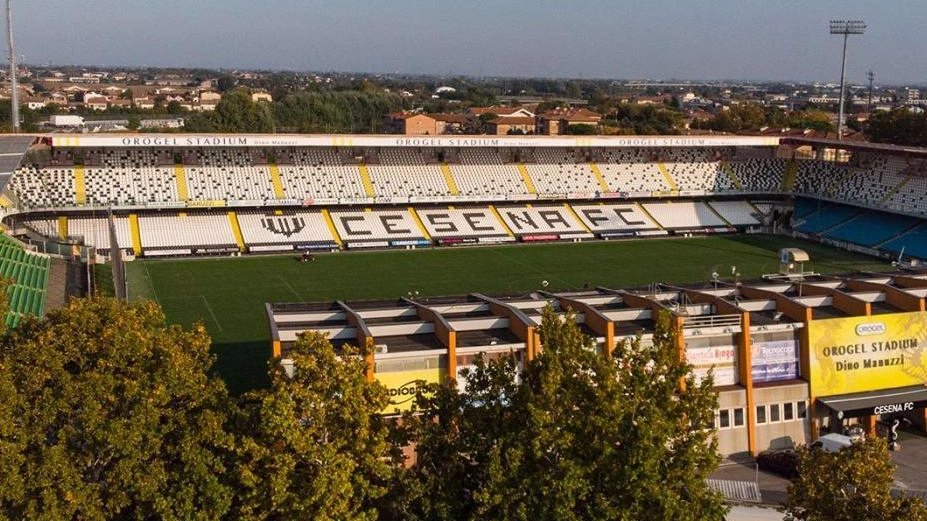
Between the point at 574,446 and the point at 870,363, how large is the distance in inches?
524

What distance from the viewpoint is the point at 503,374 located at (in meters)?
14.5

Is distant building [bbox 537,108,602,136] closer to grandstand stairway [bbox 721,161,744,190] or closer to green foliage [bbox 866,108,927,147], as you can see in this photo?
green foliage [bbox 866,108,927,147]

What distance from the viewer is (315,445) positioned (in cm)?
1312

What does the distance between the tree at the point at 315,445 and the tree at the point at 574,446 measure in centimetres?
84

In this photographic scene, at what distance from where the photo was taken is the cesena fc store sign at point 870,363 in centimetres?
2319

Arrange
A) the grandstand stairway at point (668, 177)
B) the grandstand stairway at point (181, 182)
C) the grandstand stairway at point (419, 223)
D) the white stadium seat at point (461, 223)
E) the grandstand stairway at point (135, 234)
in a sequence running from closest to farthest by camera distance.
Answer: the grandstand stairway at point (135, 234), the grandstand stairway at point (181, 182), the grandstand stairway at point (419, 223), the white stadium seat at point (461, 223), the grandstand stairway at point (668, 177)

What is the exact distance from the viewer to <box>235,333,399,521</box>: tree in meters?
12.8

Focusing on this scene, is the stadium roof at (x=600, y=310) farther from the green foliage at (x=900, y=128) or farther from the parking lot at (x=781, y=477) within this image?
the green foliage at (x=900, y=128)

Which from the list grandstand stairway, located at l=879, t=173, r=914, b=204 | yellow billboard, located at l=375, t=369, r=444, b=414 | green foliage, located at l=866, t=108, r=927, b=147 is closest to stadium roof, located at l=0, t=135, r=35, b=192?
yellow billboard, located at l=375, t=369, r=444, b=414

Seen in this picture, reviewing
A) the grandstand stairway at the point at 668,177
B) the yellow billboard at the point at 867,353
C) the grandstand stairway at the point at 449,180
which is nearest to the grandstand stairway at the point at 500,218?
the grandstand stairway at the point at 449,180

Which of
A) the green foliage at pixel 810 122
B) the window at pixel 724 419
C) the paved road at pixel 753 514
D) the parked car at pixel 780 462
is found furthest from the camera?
the green foliage at pixel 810 122

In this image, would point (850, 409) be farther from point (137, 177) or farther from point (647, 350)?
point (137, 177)

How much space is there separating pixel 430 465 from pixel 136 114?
122 meters

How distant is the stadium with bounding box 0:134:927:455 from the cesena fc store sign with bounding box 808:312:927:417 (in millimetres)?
57
